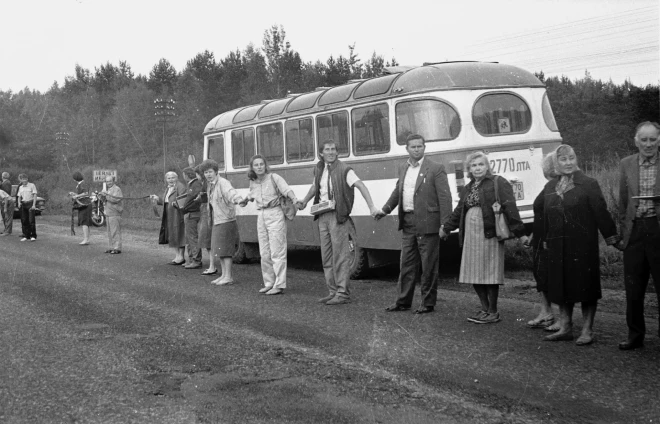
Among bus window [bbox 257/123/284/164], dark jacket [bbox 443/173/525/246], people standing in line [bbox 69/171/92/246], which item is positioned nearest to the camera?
dark jacket [bbox 443/173/525/246]

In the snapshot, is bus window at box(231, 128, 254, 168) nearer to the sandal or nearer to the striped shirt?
the sandal

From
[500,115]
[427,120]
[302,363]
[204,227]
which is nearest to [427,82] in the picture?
[427,120]

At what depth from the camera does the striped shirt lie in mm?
6539

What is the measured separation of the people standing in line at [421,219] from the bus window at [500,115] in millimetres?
2541

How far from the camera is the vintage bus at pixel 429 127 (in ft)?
36.4

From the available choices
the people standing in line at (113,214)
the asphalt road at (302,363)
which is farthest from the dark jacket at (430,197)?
the people standing in line at (113,214)

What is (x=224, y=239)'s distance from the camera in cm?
1188

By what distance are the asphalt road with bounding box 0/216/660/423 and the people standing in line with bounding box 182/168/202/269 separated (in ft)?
10.8

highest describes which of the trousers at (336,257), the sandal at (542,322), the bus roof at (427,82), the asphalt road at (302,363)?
the bus roof at (427,82)

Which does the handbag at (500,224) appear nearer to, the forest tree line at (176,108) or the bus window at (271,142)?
the bus window at (271,142)

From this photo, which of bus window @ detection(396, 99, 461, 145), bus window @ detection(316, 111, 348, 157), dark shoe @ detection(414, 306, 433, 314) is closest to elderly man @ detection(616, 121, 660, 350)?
dark shoe @ detection(414, 306, 433, 314)

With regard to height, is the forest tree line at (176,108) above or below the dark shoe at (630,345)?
above

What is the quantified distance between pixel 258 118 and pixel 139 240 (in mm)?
7683

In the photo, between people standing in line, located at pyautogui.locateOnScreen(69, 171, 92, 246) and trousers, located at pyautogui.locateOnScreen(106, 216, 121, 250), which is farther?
people standing in line, located at pyautogui.locateOnScreen(69, 171, 92, 246)
